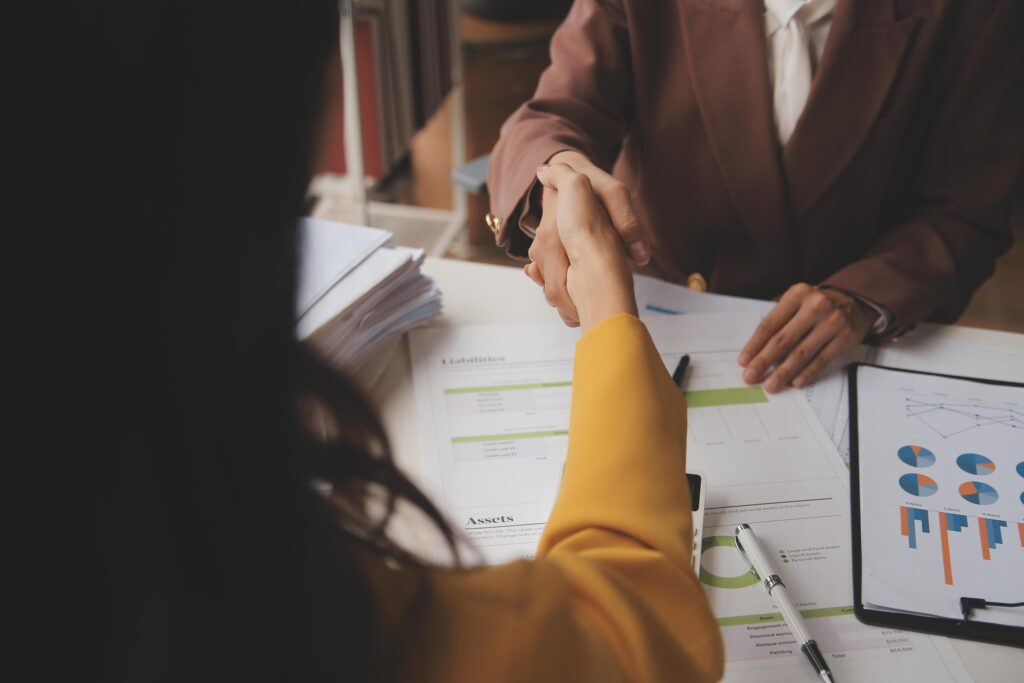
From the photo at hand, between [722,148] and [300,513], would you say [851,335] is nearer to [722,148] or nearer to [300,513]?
[722,148]

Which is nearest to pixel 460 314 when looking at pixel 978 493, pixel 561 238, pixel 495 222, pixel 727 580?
pixel 495 222

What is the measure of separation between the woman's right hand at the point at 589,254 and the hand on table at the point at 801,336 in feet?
0.67

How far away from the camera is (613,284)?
0.77m

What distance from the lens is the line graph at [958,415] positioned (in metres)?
0.86

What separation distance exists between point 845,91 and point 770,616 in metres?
0.71

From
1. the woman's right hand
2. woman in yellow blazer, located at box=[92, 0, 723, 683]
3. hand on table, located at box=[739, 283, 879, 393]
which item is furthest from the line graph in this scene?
woman in yellow blazer, located at box=[92, 0, 723, 683]

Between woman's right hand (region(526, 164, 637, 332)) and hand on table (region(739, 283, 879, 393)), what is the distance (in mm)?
205

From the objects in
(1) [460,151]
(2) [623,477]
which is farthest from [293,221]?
(1) [460,151]

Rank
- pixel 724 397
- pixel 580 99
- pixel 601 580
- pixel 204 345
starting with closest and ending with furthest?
pixel 204 345 → pixel 601 580 → pixel 724 397 → pixel 580 99

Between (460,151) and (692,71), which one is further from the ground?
(692,71)

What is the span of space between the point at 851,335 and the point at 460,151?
1.92m

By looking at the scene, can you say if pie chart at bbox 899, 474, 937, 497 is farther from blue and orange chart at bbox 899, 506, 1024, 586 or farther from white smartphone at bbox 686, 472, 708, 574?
white smartphone at bbox 686, 472, 708, 574

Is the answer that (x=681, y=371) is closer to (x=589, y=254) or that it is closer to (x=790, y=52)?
(x=589, y=254)

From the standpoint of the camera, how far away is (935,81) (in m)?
1.11
